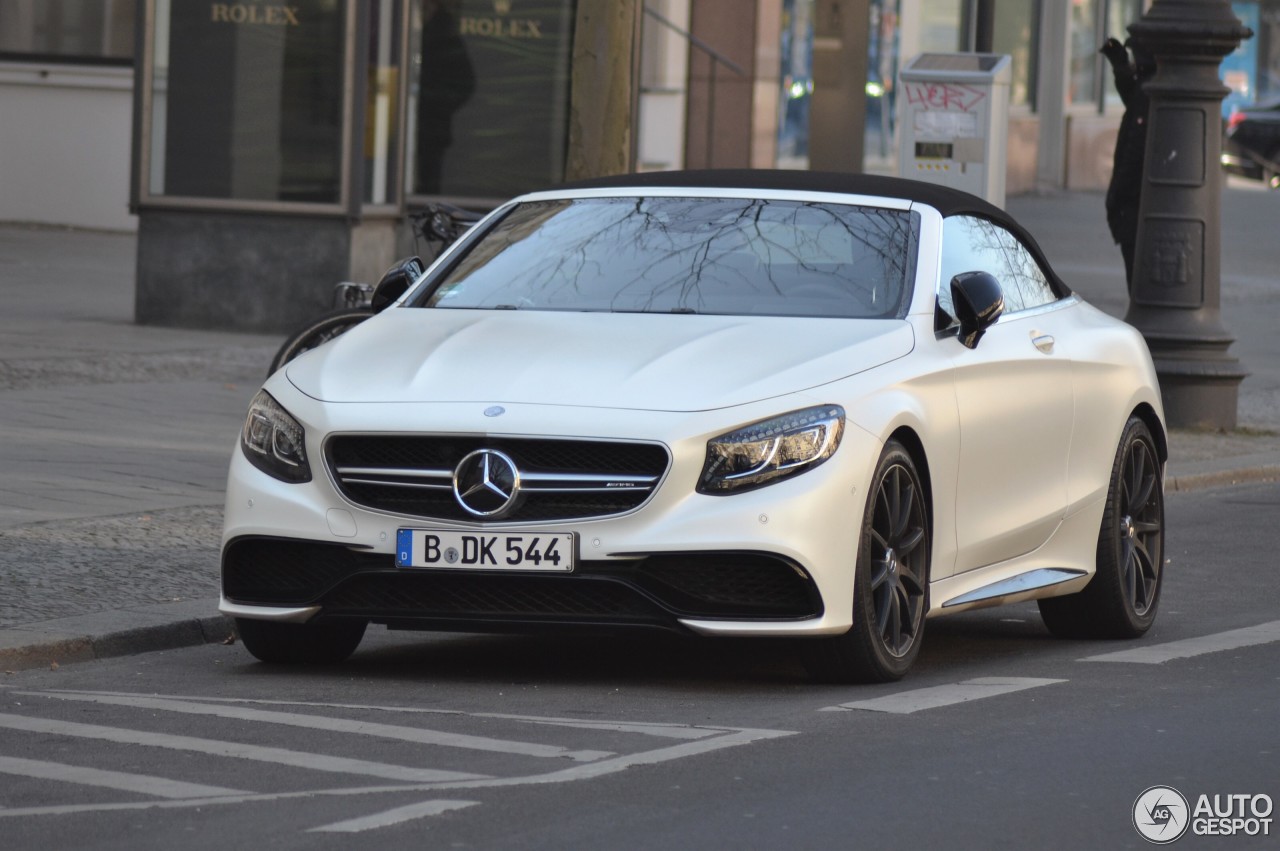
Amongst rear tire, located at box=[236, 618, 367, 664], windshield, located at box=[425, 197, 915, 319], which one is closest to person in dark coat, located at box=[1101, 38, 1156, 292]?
windshield, located at box=[425, 197, 915, 319]

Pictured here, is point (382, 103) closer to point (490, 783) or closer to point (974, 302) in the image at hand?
point (974, 302)

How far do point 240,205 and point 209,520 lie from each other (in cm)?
821

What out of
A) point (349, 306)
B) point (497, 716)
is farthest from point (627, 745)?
point (349, 306)

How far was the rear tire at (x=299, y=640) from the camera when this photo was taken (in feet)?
25.3

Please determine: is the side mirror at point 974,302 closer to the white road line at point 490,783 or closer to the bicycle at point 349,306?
the white road line at point 490,783

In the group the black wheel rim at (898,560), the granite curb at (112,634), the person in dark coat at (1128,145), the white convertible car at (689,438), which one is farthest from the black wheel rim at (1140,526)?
the person in dark coat at (1128,145)

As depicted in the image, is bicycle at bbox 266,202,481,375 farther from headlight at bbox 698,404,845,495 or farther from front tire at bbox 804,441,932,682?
Answer: headlight at bbox 698,404,845,495

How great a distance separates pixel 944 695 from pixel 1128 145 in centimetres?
1090

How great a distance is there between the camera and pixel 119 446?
40.2 feet

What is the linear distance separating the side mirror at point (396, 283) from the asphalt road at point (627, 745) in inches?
41.9

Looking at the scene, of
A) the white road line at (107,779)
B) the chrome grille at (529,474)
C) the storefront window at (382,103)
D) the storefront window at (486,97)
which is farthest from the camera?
the storefront window at (486,97)

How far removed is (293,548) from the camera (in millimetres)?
7371

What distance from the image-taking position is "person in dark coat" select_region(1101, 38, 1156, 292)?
17469 millimetres

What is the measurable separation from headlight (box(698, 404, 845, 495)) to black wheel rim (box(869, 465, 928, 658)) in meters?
0.28
